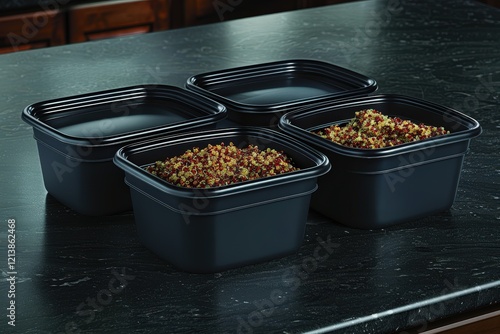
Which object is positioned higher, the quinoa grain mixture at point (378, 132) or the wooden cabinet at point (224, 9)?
the quinoa grain mixture at point (378, 132)

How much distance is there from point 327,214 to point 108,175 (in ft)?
1.08

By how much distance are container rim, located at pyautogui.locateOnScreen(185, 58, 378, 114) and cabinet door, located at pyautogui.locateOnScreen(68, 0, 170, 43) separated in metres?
1.82

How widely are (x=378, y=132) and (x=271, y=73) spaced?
0.40 m

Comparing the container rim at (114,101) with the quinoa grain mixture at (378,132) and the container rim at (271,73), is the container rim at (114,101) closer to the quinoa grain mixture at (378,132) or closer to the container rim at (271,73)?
the container rim at (271,73)

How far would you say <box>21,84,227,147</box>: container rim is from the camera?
1.36 meters

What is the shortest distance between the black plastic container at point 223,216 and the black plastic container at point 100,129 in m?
0.06

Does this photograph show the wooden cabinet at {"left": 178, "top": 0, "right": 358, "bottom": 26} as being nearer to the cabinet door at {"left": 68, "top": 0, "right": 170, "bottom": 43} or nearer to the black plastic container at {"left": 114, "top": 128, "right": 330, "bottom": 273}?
the cabinet door at {"left": 68, "top": 0, "right": 170, "bottom": 43}

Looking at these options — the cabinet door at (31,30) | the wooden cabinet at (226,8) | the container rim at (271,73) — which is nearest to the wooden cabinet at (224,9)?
the wooden cabinet at (226,8)

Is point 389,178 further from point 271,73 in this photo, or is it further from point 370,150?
point 271,73

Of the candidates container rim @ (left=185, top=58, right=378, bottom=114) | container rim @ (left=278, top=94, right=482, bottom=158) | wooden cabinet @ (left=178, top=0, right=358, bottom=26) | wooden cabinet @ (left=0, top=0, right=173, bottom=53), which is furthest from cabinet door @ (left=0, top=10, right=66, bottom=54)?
container rim @ (left=278, top=94, right=482, bottom=158)

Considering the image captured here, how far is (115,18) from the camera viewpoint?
11.5ft

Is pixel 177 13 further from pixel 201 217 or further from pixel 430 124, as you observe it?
pixel 201 217

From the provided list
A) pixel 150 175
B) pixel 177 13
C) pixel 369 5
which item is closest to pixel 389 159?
pixel 150 175

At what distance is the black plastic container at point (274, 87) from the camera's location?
5.02 ft
